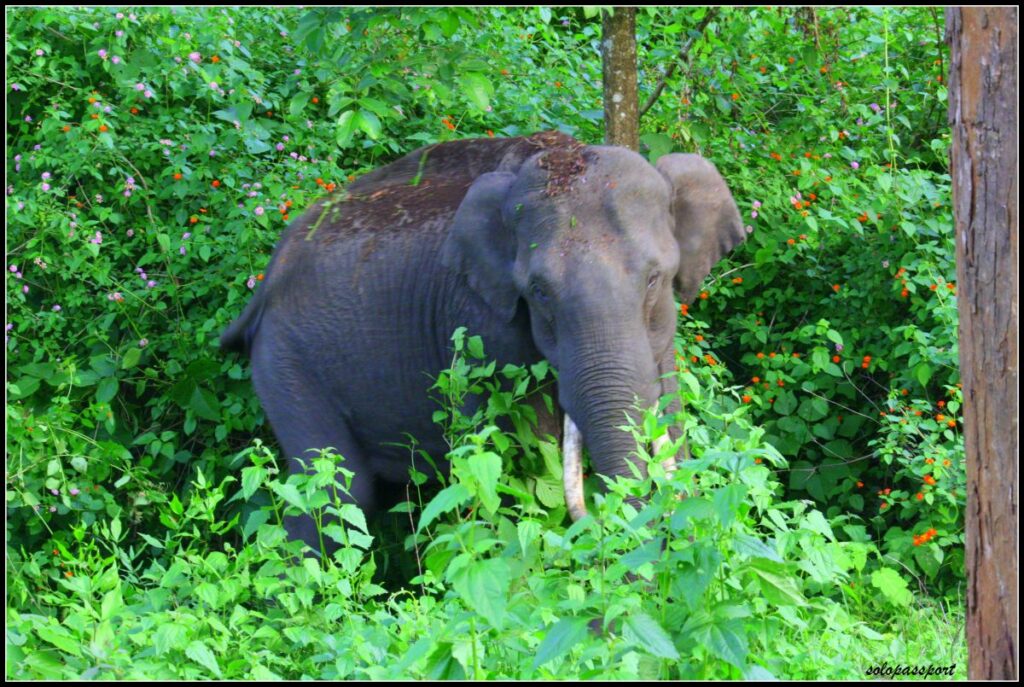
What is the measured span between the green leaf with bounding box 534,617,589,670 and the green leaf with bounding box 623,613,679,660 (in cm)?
11

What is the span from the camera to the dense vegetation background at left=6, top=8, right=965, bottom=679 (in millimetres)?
5191

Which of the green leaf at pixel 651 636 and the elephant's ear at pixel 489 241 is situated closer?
the green leaf at pixel 651 636

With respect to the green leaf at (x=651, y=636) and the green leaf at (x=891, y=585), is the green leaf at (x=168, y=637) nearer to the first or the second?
the green leaf at (x=651, y=636)

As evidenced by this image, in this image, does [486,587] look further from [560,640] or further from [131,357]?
[131,357]

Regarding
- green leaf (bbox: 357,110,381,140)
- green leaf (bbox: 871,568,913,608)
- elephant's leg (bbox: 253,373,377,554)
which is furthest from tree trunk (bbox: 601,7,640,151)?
green leaf (bbox: 871,568,913,608)

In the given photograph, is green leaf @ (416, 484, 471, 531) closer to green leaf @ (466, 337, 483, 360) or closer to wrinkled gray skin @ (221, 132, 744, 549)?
wrinkled gray skin @ (221, 132, 744, 549)

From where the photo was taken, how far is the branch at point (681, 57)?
6.27 m

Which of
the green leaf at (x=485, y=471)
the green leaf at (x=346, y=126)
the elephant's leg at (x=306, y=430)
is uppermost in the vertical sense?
the green leaf at (x=346, y=126)

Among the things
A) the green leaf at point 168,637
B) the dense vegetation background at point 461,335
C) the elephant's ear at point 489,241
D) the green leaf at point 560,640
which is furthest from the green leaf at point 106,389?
the green leaf at point 560,640

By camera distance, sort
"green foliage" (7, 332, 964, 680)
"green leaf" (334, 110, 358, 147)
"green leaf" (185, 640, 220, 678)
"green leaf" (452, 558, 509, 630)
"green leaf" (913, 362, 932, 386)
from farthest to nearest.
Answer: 1. "green leaf" (913, 362, 932, 386)
2. "green leaf" (334, 110, 358, 147)
3. "green leaf" (185, 640, 220, 678)
4. "green foliage" (7, 332, 964, 680)
5. "green leaf" (452, 558, 509, 630)

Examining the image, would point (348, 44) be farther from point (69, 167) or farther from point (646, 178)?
point (69, 167)

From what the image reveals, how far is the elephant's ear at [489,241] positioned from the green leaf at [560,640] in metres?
2.27

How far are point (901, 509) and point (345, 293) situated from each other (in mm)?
2540

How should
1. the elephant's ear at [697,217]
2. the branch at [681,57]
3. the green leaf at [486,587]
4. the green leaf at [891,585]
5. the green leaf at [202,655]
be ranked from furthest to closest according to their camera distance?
the branch at [681,57]
the elephant's ear at [697,217]
the green leaf at [891,585]
the green leaf at [202,655]
the green leaf at [486,587]
